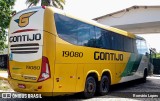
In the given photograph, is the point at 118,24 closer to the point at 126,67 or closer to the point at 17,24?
the point at 126,67

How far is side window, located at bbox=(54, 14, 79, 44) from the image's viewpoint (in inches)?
340

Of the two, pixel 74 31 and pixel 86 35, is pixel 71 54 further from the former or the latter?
pixel 86 35

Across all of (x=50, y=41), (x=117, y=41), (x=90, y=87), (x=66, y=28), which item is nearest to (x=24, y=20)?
(x=50, y=41)

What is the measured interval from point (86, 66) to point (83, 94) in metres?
1.10

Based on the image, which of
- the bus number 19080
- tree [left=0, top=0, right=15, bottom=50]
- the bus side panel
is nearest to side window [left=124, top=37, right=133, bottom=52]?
the bus number 19080

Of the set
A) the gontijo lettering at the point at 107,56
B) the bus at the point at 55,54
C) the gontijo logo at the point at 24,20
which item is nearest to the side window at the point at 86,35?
the bus at the point at 55,54

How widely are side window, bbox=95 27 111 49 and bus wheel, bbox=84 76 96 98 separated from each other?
4.91 feet

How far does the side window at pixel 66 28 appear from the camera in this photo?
28.3 feet

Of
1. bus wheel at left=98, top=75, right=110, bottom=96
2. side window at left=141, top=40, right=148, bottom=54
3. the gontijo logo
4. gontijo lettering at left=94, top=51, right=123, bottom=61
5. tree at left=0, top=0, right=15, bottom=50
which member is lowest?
bus wheel at left=98, top=75, right=110, bottom=96

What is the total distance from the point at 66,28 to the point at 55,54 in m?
1.12

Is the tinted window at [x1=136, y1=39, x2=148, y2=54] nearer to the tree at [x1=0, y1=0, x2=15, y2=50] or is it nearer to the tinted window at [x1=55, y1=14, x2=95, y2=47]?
the tinted window at [x1=55, y1=14, x2=95, y2=47]

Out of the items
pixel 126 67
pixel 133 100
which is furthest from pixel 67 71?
pixel 126 67

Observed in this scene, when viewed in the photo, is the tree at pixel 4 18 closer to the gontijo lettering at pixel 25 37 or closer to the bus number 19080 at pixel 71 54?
the gontijo lettering at pixel 25 37

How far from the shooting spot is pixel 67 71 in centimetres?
885
